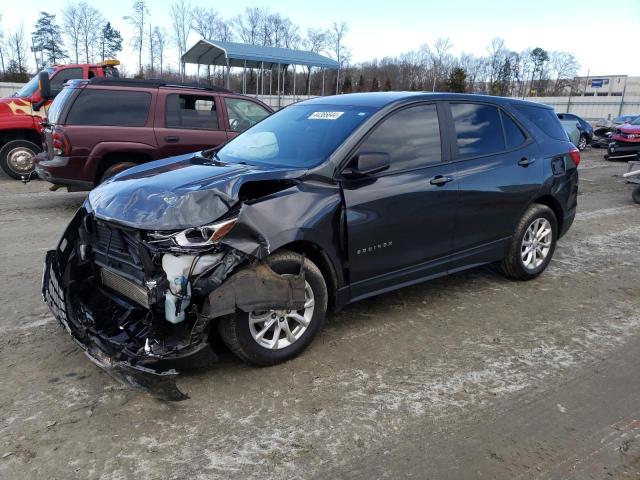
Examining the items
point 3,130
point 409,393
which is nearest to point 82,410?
point 409,393

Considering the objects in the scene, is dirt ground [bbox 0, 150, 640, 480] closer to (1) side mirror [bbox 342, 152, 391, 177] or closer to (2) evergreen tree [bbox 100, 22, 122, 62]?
(1) side mirror [bbox 342, 152, 391, 177]

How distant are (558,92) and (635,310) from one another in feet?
271

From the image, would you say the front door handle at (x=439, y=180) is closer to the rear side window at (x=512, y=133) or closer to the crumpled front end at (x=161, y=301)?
the rear side window at (x=512, y=133)

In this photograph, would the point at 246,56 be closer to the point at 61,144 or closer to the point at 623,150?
the point at 623,150

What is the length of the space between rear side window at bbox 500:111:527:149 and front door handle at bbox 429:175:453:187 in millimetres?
1080

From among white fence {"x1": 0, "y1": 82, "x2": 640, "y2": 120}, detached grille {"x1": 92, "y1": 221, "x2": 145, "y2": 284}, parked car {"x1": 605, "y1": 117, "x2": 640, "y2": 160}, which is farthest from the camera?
white fence {"x1": 0, "y1": 82, "x2": 640, "y2": 120}

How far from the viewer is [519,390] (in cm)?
329

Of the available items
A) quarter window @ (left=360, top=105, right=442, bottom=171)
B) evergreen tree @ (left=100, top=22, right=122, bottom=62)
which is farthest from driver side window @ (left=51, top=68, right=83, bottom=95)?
evergreen tree @ (left=100, top=22, right=122, bottom=62)

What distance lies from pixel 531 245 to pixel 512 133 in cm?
117

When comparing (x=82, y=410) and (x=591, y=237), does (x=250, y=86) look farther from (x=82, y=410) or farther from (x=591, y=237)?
(x=82, y=410)

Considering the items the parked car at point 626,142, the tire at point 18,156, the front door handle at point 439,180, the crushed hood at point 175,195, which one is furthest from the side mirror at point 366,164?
the parked car at point 626,142

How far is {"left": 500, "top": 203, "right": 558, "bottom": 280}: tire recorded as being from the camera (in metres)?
5.05

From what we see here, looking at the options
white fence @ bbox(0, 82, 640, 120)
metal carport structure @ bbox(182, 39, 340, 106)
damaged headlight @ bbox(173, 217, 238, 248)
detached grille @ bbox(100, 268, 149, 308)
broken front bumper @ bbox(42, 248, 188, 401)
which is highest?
metal carport structure @ bbox(182, 39, 340, 106)

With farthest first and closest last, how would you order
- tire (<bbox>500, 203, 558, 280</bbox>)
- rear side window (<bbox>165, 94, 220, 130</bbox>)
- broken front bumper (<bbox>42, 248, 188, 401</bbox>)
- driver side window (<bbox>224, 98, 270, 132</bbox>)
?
driver side window (<bbox>224, 98, 270, 132</bbox>) < rear side window (<bbox>165, 94, 220, 130</bbox>) < tire (<bbox>500, 203, 558, 280</bbox>) < broken front bumper (<bbox>42, 248, 188, 401</bbox>)
